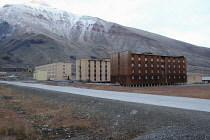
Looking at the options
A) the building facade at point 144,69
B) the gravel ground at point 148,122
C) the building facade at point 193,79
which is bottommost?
the gravel ground at point 148,122

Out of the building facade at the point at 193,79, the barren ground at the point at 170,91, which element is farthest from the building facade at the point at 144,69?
the barren ground at the point at 170,91

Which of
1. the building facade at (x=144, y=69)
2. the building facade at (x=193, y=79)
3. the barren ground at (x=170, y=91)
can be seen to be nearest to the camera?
the barren ground at (x=170, y=91)

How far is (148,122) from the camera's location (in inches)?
523

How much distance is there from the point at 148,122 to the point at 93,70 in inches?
3004

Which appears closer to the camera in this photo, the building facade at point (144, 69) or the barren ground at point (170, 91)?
the barren ground at point (170, 91)

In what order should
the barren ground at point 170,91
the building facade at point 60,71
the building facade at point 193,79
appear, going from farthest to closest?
the building facade at point 60,71 < the building facade at point 193,79 < the barren ground at point 170,91

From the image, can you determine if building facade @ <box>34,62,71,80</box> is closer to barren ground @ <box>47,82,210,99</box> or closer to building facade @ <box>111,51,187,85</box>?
building facade @ <box>111,51,187,85</box>

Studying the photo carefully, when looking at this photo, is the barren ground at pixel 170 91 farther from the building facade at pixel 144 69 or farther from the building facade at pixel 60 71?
the building facade at pixel 60 71

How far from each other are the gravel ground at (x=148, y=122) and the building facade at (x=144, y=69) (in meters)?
48.0

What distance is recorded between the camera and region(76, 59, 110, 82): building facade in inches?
3457

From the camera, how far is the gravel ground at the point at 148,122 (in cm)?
1060

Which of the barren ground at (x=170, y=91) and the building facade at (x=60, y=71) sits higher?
the building facade at (x=60, y=71)

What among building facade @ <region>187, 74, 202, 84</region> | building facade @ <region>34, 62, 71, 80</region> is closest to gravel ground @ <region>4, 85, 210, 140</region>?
building facade @ <region>187, 74, 202, 84</region>

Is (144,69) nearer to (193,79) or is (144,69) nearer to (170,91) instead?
(170,91)
